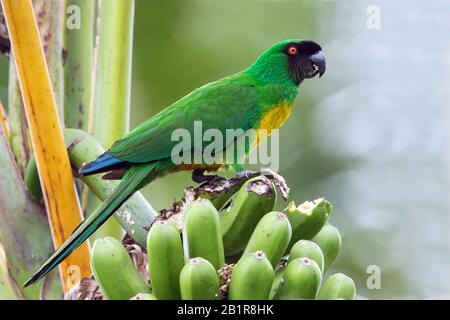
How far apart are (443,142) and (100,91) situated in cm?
370

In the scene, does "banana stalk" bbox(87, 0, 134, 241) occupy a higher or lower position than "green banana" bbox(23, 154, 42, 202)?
higher

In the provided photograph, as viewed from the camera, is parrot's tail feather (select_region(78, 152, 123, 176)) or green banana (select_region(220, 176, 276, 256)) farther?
parrot's tail feather (select_region(78, 152, 123, 176))

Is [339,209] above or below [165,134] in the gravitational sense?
below

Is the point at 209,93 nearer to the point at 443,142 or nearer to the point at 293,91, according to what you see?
the point at 293,91

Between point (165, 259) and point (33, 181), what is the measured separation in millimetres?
941

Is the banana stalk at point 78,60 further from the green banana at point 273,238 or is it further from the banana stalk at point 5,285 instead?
the green banana at point 273,238

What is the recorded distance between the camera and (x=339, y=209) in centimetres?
543

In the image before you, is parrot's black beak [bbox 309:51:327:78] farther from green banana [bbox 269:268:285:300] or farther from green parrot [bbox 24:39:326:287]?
green banana [bbox 269:268:285:300]

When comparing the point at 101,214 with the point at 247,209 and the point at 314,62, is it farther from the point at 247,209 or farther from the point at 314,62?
the point at 314,62

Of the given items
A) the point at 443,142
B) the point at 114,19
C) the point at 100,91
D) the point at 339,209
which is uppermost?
the point at 114,19

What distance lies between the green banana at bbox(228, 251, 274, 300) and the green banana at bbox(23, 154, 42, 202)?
1108 mm

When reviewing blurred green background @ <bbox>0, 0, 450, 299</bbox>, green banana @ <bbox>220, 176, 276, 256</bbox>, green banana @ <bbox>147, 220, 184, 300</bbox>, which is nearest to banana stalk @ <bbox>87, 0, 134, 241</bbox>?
green banana @ <bbox>220, 176, 276, 256</bbox>

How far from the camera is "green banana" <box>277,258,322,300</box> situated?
1832mm
